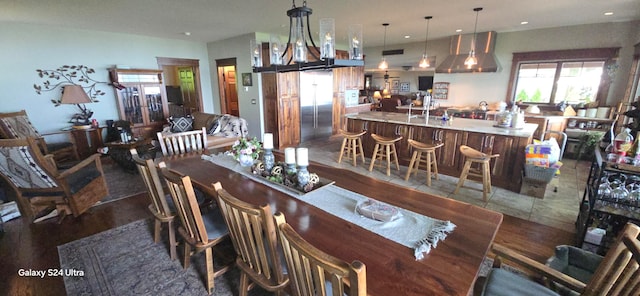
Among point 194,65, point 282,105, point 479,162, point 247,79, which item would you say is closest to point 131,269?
point 479,162

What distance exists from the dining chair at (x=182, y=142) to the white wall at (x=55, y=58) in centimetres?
372

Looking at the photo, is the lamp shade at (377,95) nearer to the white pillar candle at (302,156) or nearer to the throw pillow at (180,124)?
the throw pillow at (180,124)

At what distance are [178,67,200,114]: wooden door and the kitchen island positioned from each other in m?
4.53

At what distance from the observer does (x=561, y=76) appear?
17.9 ft

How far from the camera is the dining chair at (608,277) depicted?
0.94 metres

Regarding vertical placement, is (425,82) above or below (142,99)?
above

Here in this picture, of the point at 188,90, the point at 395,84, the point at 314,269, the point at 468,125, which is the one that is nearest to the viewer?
the point at 314,269

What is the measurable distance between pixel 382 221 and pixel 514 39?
252 inches

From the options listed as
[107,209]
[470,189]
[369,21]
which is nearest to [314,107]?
[369,21]

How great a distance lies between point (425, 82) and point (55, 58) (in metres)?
10.3

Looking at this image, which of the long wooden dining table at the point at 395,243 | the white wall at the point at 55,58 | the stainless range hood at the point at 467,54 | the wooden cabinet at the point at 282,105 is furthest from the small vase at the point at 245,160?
the stainless range hood at the point at 467,54

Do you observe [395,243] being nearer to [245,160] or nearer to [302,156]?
[302,156]

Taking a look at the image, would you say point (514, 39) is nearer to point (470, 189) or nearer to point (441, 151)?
point (441, 151)

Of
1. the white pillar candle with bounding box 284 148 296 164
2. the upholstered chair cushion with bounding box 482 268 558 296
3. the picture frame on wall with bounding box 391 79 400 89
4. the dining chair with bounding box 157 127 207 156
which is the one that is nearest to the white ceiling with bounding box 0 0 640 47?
the dining chair with bounding box 157 127 207 156
